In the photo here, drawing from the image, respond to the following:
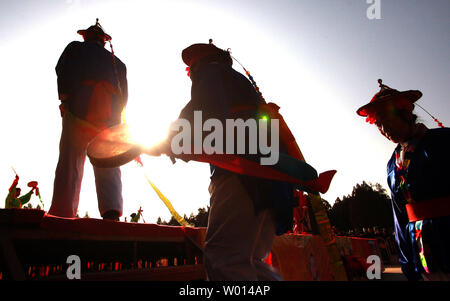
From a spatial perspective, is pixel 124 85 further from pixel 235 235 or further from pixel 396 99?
pixel 396 99

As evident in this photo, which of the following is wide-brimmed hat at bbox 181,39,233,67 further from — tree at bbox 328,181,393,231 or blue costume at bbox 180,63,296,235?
tree at bbox 328,181,393,231

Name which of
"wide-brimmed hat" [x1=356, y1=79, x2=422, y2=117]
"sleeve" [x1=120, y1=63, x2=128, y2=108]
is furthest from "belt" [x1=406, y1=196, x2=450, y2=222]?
"sleeve" [x1=120, y1=63, x2=128, y2=108]

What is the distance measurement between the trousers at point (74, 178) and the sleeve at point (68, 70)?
0.41 meters

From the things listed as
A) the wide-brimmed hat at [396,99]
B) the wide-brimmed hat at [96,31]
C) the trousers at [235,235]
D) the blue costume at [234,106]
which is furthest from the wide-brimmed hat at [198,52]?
the wide-brimmed hat at [96,31]

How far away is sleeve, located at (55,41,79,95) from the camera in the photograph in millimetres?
3240

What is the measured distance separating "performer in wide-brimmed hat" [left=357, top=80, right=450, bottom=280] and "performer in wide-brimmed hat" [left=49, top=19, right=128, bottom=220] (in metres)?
2.90

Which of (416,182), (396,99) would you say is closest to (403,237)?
(416,182)

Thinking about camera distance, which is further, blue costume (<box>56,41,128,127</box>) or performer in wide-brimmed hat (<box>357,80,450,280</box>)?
blue costume (<box>56,41,128,127</box>)

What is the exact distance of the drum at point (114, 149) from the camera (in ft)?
4.65

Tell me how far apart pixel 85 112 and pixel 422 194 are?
3616 millimetres

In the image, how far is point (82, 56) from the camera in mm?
3342

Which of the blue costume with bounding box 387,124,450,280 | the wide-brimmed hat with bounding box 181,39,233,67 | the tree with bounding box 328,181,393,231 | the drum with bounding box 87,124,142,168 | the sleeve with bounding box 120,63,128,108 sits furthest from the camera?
the tree with bounding box 328,181,393,231
